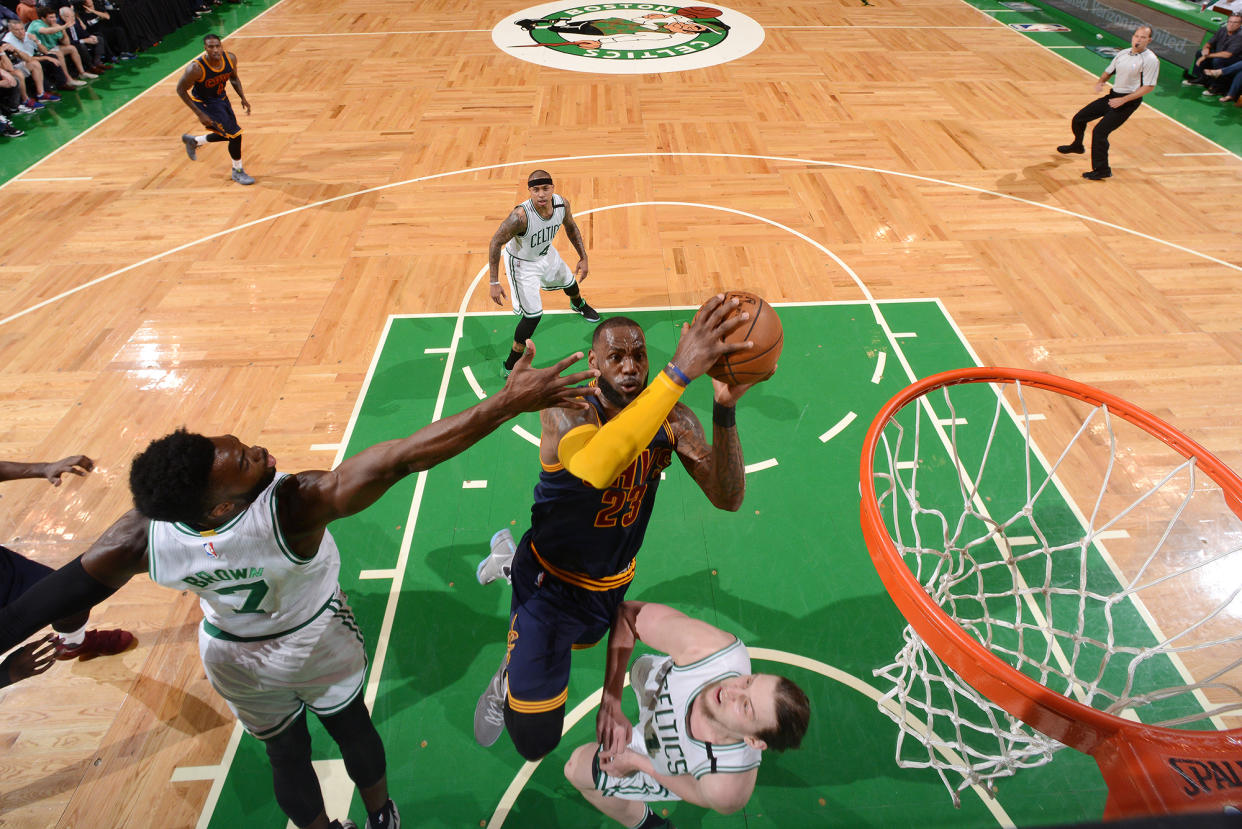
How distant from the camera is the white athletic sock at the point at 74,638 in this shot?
160 inches

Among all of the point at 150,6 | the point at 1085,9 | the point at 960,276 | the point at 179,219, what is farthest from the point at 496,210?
the point at 1085,9

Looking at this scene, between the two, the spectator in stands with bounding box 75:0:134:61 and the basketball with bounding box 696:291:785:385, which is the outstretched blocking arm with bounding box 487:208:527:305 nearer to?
the basketball with bounding box 696:291:785:385

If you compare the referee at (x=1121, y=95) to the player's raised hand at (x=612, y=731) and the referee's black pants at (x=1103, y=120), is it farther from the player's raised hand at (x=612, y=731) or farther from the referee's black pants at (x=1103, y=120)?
the player's raised hand at (x=612, y=731)

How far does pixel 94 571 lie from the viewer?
2539 mm

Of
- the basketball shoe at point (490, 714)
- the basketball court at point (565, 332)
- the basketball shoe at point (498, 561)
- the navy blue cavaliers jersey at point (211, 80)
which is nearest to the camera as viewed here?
the basketball shoe at point (490, 714)

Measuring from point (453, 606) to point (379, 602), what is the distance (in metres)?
0.46

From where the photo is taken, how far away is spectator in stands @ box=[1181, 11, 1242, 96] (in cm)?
1105

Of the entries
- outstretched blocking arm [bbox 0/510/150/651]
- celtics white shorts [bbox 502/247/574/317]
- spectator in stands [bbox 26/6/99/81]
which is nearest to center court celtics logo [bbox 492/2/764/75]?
spectator in stands [bbox 26/6/99/81]

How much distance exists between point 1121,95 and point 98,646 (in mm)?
11355

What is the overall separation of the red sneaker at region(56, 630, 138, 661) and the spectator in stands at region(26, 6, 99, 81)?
38.2 ft

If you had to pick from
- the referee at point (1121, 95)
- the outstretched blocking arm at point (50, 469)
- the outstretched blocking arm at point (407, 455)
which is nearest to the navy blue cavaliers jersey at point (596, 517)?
the outstretched blocking arm at point (407, 455)

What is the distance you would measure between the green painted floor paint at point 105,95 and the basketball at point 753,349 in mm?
10636

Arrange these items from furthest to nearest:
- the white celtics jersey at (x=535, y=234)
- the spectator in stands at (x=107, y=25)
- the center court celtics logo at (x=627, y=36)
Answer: the center court celtics logo at (x=627, y=36), the spectator in stands at (x=107, y=25), the white celtics jersey at (x=535, y=234)

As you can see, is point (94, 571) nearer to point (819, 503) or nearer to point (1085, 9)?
point (819, 503)
